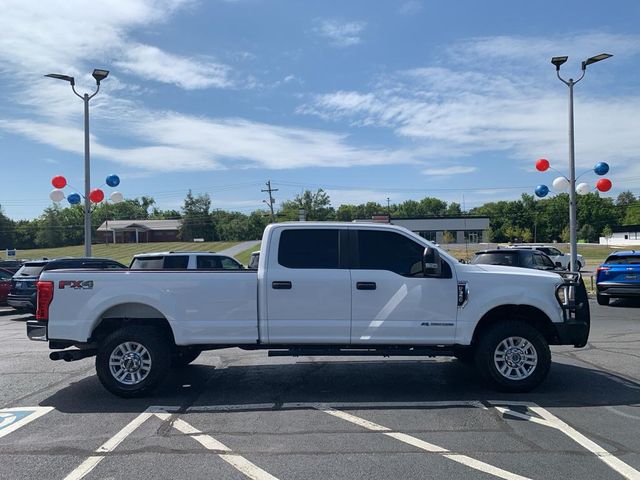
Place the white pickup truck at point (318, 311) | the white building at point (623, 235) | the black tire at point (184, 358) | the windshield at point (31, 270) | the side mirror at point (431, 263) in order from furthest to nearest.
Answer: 1. the white building at point (623, 235)
2. the windshield at point (31, 270)
3. the black tire at point (184, 358)
4. the white pickup truck at point (318, 311)
5. the side mirror at point (431, 263)

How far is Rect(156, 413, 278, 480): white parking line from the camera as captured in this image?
4449 millimetres

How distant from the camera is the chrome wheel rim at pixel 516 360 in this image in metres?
6.78

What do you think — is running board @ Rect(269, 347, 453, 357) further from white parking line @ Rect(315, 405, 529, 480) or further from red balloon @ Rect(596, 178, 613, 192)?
red balloon @ Rect(596, 178, 613, 192)

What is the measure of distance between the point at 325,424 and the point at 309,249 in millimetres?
2177

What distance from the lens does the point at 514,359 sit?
6.79m

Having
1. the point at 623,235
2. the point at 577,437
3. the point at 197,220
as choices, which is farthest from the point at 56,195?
the point at 623,235

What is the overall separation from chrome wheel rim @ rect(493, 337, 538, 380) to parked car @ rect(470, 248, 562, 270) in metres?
7.76

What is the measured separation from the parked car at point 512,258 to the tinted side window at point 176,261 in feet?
24.1

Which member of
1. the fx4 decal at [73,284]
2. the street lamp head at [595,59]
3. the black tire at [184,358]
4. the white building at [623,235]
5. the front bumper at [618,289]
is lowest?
the black tire at [184,358]

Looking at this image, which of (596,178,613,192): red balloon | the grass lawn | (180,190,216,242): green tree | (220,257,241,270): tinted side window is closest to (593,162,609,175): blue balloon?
(596,178,613,192): red balloon

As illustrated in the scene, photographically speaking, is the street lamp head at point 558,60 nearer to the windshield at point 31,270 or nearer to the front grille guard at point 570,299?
the front grille guard at point 570,299

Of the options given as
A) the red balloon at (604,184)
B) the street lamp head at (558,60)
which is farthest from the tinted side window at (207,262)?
the red balloon at (604,184)

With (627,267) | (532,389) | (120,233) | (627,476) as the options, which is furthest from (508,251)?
(120,233)

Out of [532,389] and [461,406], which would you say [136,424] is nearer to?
[461,406]
